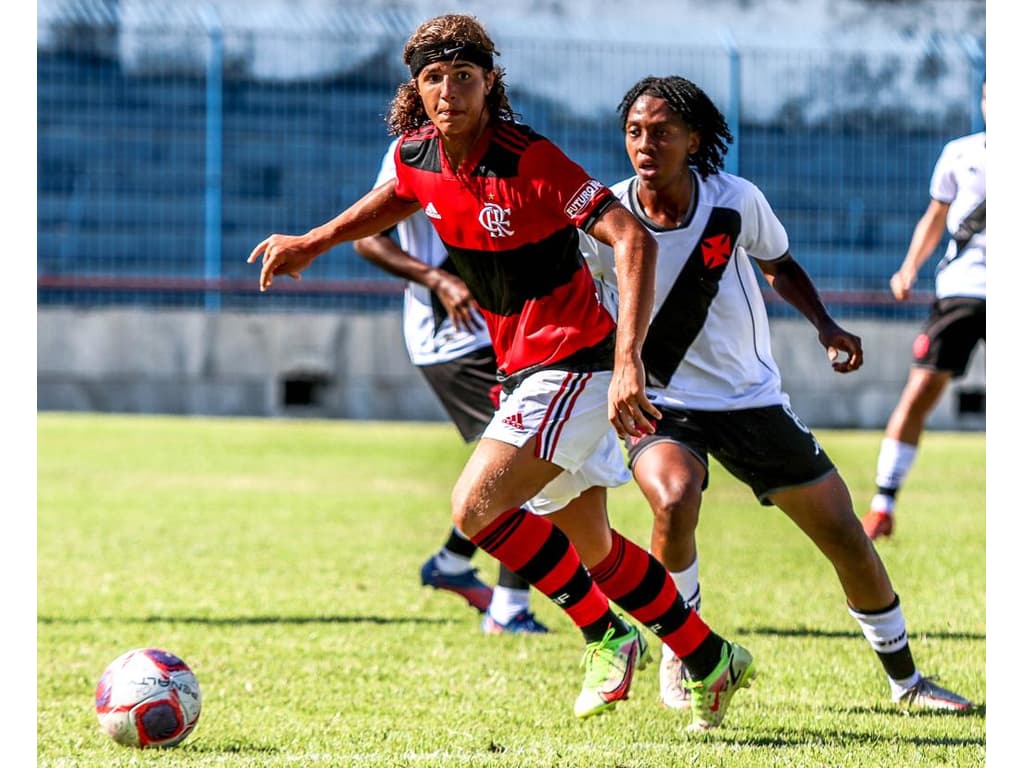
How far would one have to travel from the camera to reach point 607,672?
4.55m

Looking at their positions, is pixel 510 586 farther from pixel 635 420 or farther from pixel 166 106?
pixel 166 106

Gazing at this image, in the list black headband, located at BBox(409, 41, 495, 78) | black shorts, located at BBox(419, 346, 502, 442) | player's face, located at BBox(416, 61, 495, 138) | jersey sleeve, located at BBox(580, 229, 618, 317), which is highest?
black headband, located at BBox(409, 41, 495, 78)

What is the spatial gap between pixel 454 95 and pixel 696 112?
3.11 ft

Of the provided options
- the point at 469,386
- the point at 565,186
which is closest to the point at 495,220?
the point at 565,186

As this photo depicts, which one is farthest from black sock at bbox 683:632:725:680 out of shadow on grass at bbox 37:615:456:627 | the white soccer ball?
shadow on grass at bbox 37:615:456:627

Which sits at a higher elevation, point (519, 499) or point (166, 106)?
point (166, 106)

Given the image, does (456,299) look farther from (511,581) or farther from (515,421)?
(515,421)

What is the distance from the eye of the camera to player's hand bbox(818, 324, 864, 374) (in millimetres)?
4789

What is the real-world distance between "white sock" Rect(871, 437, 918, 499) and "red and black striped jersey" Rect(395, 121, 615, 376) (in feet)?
15.3

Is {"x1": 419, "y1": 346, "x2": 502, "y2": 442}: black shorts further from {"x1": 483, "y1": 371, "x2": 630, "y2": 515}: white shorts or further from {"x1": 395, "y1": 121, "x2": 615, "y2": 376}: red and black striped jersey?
{"x1": 483, "y1": 371, "x2": 630, "y2": 515}: white shorts

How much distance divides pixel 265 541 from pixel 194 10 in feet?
48.2

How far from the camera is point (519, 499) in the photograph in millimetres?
4453

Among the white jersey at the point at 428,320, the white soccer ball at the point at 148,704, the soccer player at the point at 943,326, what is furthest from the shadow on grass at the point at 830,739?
the soccer player at the point at 943,326
